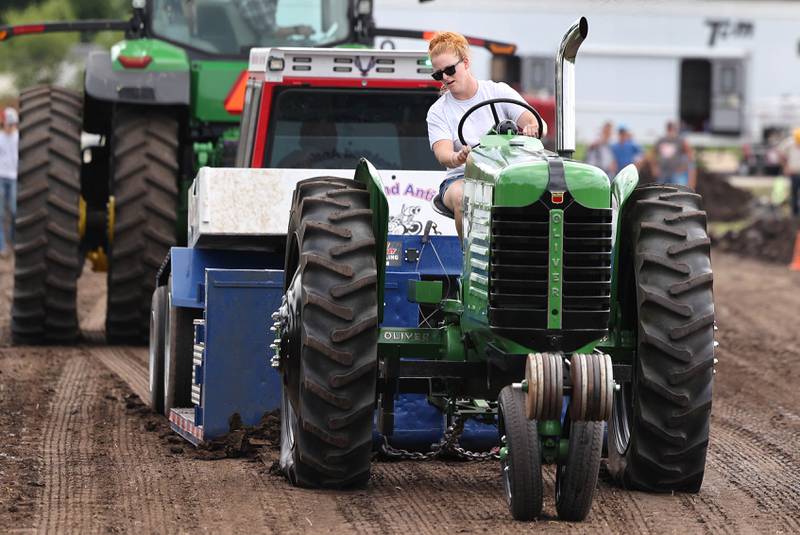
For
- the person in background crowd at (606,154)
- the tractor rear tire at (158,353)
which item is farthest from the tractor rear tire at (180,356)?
the person in background crowd at (606,154)

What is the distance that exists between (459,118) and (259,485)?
1.86m

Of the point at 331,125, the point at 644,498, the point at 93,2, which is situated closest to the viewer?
the point at 644,498

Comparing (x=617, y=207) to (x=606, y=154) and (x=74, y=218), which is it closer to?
(x=74, y=218)

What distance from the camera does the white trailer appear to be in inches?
1223

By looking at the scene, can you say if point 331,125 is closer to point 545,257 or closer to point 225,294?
point 225,294

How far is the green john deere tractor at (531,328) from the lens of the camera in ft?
20.0

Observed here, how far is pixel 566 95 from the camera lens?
6.57m

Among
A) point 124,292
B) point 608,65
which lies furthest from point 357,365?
point 608,65

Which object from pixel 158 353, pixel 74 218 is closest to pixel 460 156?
pixel 158 353

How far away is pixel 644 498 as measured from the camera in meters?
6.70

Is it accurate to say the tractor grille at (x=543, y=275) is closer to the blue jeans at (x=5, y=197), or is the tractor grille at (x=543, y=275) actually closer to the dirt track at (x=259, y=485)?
the dirt track at (x=259, y=485)

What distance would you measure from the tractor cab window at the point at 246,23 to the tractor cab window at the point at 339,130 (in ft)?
8.71

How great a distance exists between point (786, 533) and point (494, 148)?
1939 millimetres

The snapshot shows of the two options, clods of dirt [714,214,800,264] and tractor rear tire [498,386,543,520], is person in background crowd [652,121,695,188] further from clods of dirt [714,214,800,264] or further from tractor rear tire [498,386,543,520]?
tractor rear tire [498,386,543,520]
